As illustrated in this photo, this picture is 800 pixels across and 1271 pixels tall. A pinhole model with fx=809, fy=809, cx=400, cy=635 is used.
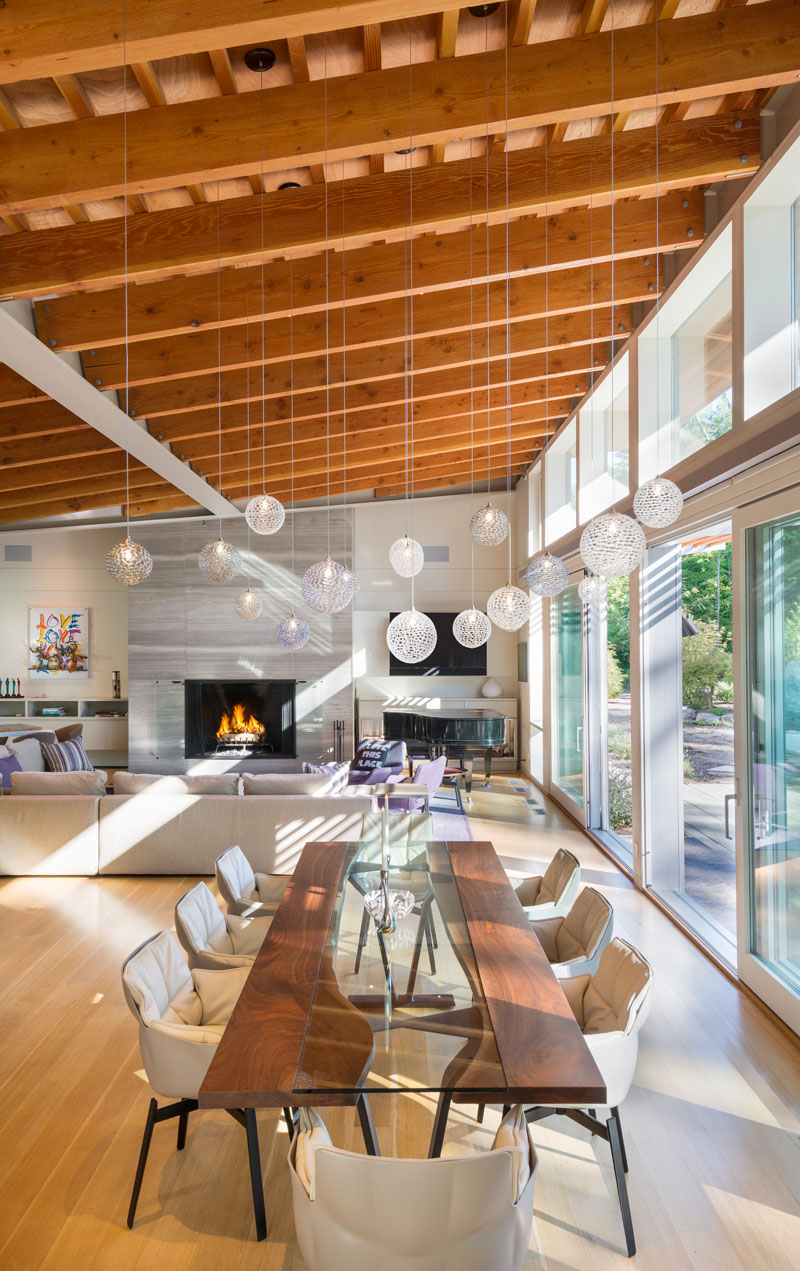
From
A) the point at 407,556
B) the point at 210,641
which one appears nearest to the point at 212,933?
the point at 407,556

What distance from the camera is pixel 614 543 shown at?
11.6ft

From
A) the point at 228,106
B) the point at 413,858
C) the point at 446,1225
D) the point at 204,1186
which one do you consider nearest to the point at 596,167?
the point at 228,106

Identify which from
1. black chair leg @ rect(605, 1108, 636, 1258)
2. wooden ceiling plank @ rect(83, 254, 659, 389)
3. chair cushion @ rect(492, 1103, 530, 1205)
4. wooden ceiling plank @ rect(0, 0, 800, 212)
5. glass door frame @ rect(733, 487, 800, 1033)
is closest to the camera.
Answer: chair cushion @ rect(492, 1103, 530, 1205)

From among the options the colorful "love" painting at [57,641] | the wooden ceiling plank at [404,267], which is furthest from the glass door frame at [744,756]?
the colorful "love" painting at [57,641]

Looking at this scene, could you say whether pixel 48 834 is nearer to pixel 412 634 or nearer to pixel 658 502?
pixel 412 634

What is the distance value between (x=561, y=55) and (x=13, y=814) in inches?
244

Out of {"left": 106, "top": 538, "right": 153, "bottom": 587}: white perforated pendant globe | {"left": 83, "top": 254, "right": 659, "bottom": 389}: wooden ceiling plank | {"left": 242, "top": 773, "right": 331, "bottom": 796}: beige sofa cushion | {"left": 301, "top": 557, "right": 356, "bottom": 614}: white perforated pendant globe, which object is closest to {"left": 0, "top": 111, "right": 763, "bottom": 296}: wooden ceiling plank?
{"left": 83, "top": 254, "right": 659, "bottom": 389}: wooden ceiling plank

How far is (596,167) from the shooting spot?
167 inches

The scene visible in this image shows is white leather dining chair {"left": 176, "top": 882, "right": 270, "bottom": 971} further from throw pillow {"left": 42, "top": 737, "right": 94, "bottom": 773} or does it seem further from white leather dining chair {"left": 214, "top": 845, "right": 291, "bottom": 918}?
throw pillow {"left": 42, "top": 737, "right": 94, "bottom": 773}

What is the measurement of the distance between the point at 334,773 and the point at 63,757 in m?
3.82

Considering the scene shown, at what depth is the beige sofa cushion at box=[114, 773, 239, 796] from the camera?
6559 mm

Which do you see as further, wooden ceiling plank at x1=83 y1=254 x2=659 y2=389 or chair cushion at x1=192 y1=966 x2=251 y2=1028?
wooden ceiling plank at x1=83 y1=254 x2=659 y2=389

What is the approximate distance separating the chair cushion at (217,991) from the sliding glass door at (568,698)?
5628 mm

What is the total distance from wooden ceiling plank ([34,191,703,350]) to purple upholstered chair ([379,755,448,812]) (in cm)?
433
